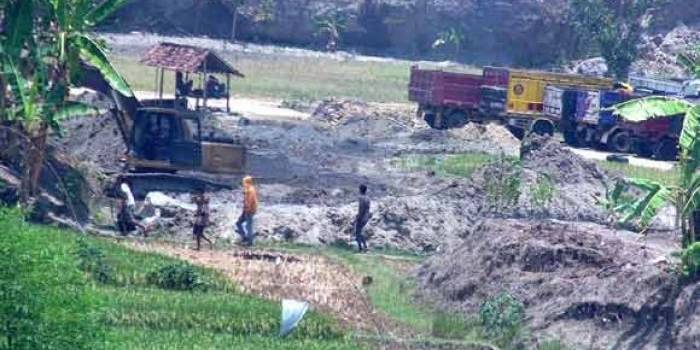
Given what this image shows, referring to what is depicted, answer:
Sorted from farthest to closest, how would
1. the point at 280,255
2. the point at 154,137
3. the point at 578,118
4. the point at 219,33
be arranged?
the point at 219,33
the point at 578,118
the point at 154,137
the point at 280,255

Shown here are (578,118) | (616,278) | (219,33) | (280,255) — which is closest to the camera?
(616,278)

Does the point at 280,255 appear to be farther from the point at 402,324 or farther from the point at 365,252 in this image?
the point at 402,324

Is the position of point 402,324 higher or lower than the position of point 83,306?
lower

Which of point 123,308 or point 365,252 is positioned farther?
point 365,252

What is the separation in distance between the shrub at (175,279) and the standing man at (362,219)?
7.35 m

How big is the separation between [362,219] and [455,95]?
27.8 m

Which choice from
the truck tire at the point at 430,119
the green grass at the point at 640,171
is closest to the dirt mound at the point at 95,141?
the green grass at the point at 640,171

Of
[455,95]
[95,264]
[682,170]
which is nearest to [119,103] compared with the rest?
[95,264]

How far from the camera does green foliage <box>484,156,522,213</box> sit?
38.3 meters

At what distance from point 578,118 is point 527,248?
29.8 meters

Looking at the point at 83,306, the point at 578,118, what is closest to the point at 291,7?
the point at 578,118

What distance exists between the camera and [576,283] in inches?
1092

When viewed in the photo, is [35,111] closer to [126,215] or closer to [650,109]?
[126,215]

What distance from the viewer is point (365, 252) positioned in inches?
1374
